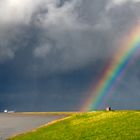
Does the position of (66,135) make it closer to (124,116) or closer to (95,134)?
(95,134)

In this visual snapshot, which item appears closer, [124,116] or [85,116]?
[124,116]

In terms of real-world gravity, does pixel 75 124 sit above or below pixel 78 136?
above

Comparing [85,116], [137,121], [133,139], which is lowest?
[133,139]

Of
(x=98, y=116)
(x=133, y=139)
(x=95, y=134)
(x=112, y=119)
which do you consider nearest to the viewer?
(x=133, y=139)

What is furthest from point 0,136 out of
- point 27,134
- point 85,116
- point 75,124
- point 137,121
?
point 137,121

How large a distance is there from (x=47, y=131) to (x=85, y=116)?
1105 cm

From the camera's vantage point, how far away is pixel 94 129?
178 ft

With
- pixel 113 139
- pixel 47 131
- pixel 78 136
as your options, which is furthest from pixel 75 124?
pixel 113 139

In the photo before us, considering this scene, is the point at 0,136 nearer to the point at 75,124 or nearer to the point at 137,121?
the point at 75,124

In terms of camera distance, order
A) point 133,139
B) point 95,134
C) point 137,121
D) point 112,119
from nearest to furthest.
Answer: point 133,139
point 95,134
point 137,121
point 112,119

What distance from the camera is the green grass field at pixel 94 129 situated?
160 ft

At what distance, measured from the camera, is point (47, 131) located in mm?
61094

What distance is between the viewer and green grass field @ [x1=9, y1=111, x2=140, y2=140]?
48656mm

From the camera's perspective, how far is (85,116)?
230 feet
